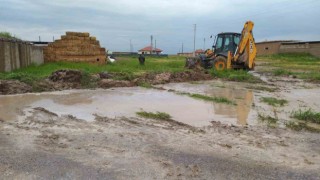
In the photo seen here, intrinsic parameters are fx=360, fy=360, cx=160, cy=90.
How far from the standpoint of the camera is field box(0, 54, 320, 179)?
17.2 feet

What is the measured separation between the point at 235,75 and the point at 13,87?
1187 centimetres

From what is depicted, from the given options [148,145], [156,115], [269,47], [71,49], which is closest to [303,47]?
[269,47]

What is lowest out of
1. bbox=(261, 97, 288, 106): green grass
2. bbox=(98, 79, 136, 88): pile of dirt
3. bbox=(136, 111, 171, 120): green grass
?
bbox=(261, 97, 288, 106): green grass

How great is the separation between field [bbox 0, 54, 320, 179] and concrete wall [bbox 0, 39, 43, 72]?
140 inches

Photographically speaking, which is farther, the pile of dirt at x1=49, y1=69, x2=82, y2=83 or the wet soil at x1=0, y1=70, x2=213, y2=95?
the pile of dirt at x1=49, y1=69, x2=82, y2=83

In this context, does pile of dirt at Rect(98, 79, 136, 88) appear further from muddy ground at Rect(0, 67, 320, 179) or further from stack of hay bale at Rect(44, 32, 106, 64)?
stack of hay bale at Rect(44, 32, 106, 64)

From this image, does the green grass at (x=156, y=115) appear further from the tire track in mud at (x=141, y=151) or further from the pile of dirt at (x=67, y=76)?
the pile of dirt at (x=67, y=76)

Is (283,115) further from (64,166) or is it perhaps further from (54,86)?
(54,86)

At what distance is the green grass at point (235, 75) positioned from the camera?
1969 cm

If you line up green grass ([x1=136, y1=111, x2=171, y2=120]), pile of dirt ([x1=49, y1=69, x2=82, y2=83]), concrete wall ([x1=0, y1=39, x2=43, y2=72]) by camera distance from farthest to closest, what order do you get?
concrete wall ([x1=0, y1=39, x2=43, y2=72]), pile of dirt ([x1=49, y1=69, x2=82, y2=83]), green grass ([x1=136, y1=111, x2=171, y2=120])

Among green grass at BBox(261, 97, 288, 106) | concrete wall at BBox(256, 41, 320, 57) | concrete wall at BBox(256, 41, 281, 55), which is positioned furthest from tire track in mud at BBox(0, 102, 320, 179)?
concrete wall at BBox(256, 41, 281, 55)

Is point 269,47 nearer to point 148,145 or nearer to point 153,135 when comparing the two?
point 153,135

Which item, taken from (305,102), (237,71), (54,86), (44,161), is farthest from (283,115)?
(237,71)

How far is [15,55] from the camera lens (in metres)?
19.7
